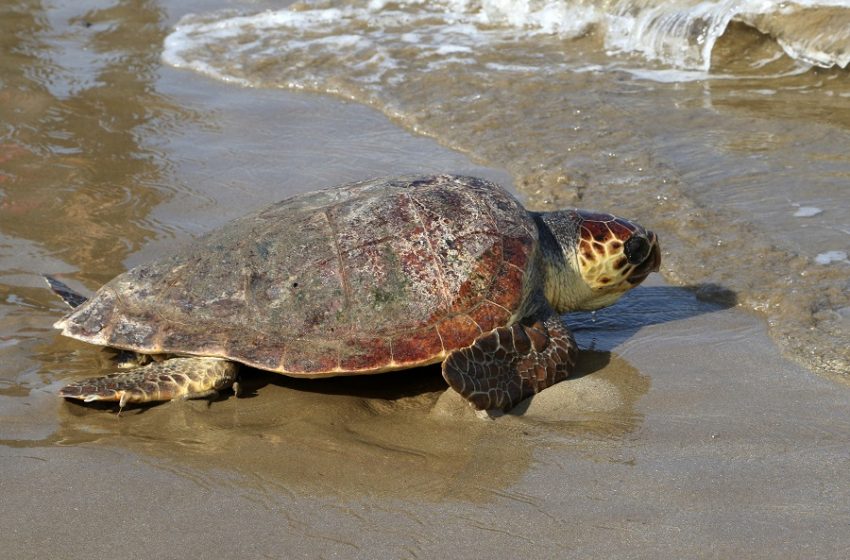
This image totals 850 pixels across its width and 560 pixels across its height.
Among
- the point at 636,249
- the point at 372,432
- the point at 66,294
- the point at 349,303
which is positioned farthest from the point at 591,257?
the point at 66,294

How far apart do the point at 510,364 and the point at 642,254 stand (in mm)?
1037

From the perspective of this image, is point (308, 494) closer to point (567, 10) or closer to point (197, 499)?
point (197, 499)

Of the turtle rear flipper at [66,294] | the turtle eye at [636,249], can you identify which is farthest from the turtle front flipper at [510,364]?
the turtle rear flipper at [66,294]

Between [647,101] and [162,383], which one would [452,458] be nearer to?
[162,383]

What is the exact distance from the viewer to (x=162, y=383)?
3.74 meters

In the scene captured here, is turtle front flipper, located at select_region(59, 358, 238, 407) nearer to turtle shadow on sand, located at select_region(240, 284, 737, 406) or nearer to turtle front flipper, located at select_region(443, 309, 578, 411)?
turtle shadow on sand, located at select_region(240, 284, 737, 406)

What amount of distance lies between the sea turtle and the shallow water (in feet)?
4.21

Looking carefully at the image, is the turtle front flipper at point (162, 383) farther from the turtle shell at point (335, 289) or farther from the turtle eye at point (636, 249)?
the turtle eye at point (636, 249)

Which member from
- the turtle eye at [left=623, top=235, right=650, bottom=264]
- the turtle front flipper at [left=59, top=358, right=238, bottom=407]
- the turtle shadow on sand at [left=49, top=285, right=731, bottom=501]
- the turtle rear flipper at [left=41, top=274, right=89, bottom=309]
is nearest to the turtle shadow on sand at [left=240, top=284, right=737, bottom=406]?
the turtle shadow on sand at [left=49, top=285, right=731, bottom=501]

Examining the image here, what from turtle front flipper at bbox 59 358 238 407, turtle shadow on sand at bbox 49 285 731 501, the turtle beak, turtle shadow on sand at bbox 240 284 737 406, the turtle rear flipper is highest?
the turtle beak

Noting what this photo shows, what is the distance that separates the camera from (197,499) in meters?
3.05

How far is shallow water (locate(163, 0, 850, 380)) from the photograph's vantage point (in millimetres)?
5070

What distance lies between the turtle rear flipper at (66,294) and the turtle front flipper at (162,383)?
625 millimetres

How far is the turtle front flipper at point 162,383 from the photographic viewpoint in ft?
11.9
